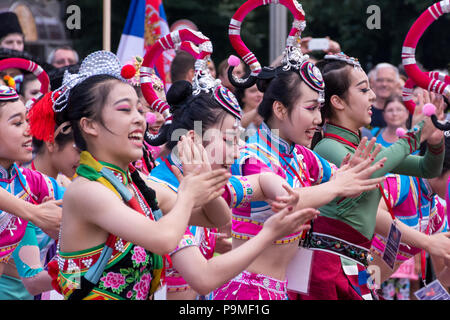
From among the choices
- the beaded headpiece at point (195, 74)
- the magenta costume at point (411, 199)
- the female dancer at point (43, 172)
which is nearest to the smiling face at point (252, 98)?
the magenta costume at point (411, 199)

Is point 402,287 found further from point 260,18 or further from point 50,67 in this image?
point 260,18

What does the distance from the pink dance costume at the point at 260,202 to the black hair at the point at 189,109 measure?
1.12ft

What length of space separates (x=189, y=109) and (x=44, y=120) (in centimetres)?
66

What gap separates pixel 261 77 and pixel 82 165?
1.51 meters

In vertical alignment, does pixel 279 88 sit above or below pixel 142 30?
above

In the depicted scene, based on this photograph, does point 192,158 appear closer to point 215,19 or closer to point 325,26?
point 215,19

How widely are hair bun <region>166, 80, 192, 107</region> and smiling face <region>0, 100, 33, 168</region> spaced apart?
39.6 inches

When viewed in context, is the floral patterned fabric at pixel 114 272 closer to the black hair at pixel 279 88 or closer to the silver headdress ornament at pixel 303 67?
the black hair at pixel 279 88

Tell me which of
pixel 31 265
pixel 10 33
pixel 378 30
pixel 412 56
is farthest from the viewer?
pixel 378 30

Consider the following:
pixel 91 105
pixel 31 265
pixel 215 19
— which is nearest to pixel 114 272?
pixel 91 105

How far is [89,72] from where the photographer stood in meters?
3.09

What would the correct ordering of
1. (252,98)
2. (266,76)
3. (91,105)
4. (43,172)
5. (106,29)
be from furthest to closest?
A: (252,98) → (106,29) → (43,172) → (266,76) → (91,105)

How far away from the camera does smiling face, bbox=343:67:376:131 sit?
4.43 m

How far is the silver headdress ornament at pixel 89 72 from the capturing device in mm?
3072
